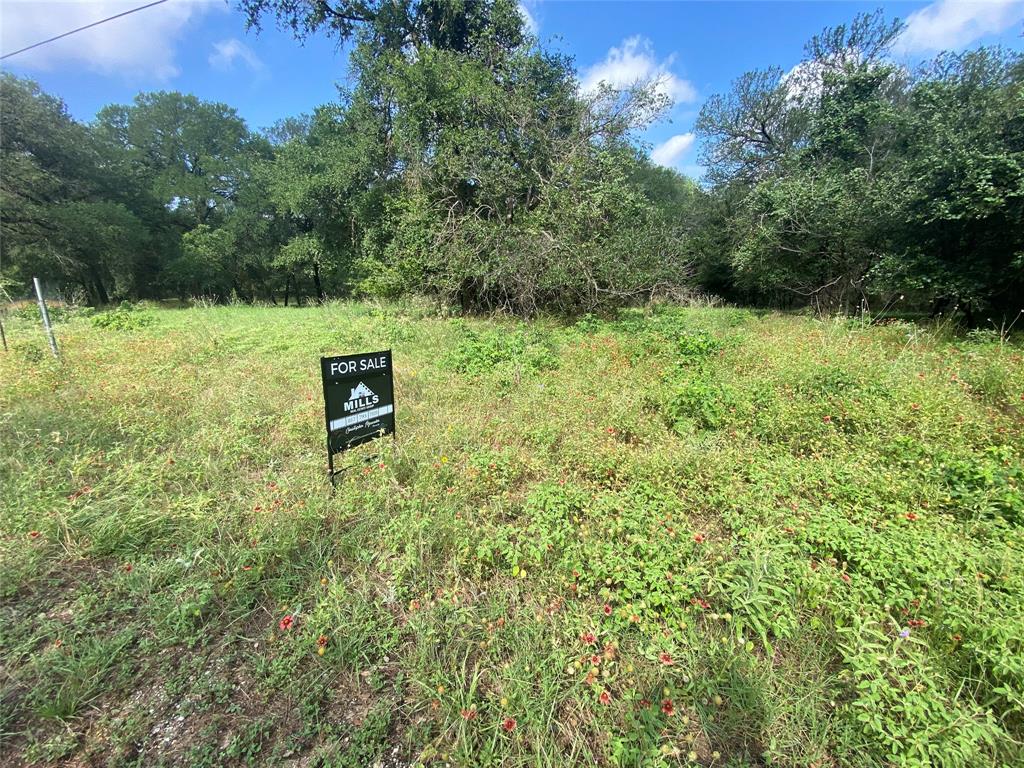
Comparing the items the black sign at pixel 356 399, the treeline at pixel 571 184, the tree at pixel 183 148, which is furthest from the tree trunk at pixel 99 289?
the black sign at pixel 356 399

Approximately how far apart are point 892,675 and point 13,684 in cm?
344

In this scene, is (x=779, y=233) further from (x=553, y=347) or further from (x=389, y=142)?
(x=389, y=142)

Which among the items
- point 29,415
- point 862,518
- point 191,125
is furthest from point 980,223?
point 191,125

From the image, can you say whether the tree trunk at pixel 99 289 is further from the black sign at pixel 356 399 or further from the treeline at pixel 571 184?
the black sign at pixel 356 399

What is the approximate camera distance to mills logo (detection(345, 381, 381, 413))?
291 cm

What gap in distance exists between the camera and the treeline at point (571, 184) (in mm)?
7688

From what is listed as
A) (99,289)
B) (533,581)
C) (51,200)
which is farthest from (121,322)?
(99,289)

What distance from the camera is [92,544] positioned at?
2.30 meters

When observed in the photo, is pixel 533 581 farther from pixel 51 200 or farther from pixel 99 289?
pixel 99 289

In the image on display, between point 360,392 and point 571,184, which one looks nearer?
point 360,392

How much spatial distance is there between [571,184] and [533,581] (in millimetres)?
9754

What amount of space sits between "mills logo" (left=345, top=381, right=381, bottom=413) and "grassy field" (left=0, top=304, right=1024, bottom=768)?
1.46 ft

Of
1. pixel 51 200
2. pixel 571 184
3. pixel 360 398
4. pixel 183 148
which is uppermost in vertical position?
pixel 183 148

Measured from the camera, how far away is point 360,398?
9.78 feet
